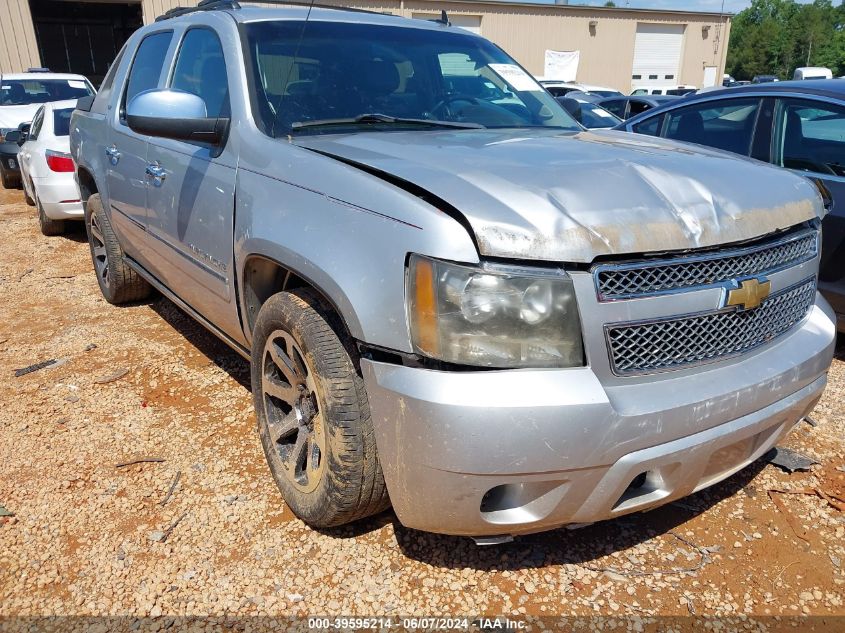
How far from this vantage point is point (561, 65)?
110ft

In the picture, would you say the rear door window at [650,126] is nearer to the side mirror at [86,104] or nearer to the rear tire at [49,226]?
the side mirror at [86,104]

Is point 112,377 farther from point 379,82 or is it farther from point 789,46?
point 789,46

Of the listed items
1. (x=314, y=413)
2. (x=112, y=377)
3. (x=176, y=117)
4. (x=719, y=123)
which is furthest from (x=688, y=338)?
(x=719, y=123)

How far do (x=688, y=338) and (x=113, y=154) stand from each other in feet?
11.5

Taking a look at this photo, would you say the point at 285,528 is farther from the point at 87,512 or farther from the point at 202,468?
the point at 87,512

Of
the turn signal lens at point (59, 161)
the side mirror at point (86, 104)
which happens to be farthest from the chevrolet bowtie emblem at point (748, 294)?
the turn signal lens at point (59, 161)

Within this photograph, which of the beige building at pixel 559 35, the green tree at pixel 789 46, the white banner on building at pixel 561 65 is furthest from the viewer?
the green tree at pixel 789 46

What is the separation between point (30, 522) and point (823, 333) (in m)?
3.05

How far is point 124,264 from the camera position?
4.67 meters

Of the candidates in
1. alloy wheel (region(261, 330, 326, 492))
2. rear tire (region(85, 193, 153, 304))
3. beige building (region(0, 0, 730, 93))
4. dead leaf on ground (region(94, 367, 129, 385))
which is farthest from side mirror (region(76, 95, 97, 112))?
beige building (region(0, 0, 730, 93))

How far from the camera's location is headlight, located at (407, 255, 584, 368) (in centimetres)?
175

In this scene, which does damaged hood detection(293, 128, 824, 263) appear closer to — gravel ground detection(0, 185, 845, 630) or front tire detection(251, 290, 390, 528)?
front tire detection(251, 290, 390, 528)

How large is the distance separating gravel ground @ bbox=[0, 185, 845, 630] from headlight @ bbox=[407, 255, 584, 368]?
929 mm

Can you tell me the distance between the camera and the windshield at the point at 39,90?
40.0ft
